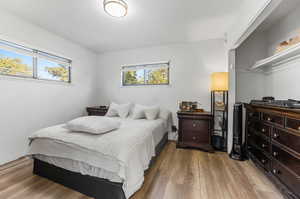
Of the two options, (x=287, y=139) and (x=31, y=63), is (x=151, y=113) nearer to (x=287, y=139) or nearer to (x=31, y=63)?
(x=287, y=139)

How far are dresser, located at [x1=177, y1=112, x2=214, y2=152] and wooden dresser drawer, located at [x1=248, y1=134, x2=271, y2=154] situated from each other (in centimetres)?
75

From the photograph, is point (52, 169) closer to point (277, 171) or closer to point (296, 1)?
point (277, 171)

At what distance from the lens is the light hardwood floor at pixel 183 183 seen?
60.0 inches

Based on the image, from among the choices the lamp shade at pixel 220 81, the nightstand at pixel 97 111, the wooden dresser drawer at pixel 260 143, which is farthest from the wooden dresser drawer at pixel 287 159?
the nightstand at pixel 97 111

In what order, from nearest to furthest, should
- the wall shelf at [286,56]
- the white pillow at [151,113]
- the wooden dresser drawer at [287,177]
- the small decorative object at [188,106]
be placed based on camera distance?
the wooden dresser drawer at [287,177] < the wall shelf at [286,56] < the white pillow at [151,113] < the small decorative object at [188,106]

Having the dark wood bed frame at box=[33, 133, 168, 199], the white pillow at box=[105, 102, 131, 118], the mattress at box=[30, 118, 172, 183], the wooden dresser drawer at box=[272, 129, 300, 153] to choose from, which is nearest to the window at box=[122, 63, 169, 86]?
the white pillow at box=[105, 102, 131, 118]

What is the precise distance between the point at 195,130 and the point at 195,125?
0.37ft

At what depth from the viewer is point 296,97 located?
1965 millimetres

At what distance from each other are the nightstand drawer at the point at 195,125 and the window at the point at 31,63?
10.5 ft

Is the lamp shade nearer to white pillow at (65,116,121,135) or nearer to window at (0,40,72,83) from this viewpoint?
white pillow at (65,116,121,135)

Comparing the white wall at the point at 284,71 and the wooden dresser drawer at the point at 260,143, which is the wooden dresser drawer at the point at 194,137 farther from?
the white wall at the point at 284,71

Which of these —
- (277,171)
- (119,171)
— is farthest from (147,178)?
(277,171)

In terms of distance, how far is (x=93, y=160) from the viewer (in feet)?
4.74

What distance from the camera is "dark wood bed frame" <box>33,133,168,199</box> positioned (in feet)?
4.55
